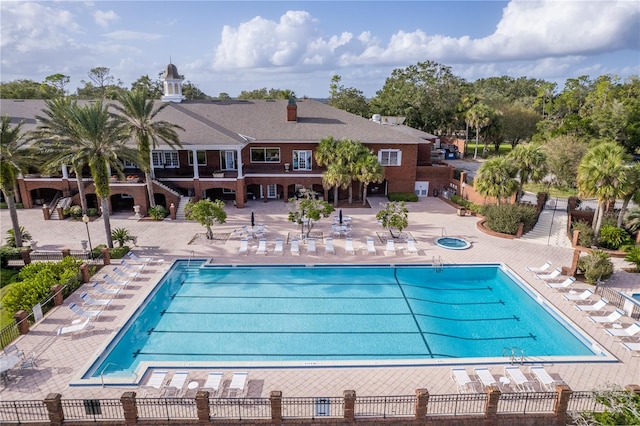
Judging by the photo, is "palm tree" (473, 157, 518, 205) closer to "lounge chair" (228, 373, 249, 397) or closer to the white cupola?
"lounge chair" (228, 373, 249, 397)

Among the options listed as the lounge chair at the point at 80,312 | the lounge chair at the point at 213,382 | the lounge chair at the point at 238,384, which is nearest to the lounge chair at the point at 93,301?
the lounge chair at the point at 80,312

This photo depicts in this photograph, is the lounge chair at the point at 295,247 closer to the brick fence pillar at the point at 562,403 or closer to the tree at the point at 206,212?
the tree at the point at 206,212

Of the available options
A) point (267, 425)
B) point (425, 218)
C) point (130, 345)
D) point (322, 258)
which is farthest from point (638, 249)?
point (130, 345)

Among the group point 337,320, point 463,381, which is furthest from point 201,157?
point 463,381

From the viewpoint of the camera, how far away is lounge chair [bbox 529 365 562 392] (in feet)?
42.5

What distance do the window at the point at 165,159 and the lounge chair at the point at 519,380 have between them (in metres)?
30.8

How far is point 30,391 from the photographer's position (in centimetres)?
1260

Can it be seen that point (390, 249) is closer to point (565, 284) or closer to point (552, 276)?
point (552, 276)

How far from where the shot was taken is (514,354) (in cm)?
1506

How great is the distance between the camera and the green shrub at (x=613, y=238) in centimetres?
2395

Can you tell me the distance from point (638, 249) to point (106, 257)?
2833 cm

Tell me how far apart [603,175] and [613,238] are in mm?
4124

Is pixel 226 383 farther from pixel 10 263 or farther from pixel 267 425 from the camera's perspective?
pixel 10 263

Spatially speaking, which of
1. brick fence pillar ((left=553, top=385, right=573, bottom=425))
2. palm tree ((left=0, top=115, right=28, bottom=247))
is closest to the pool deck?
brick fence pillar ((left=553, top=385, right=573, bottom=425))
